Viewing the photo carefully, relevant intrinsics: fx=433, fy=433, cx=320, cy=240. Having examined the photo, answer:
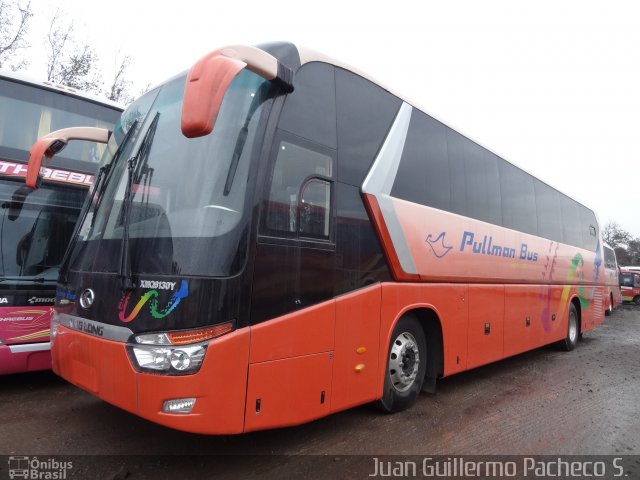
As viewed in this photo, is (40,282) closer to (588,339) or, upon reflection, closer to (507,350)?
(507,350)

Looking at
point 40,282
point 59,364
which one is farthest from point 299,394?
point 40,282

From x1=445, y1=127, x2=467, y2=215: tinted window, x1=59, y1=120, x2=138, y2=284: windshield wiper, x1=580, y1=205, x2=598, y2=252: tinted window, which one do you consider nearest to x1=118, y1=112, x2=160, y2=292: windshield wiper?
x1=59, y1=120, x2=138, y2=284: windshield wiper

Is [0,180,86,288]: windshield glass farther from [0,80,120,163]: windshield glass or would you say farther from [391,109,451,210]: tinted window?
[391,109,451,210]: tinted window

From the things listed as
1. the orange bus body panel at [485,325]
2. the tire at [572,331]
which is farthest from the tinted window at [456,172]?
the tire at [572,331]

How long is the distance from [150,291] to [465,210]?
175 inches

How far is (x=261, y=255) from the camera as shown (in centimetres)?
321

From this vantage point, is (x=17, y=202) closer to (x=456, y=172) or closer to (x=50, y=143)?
(x=50, y=143)

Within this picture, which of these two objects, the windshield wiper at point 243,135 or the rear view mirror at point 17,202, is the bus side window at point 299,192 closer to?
the windshield wiper at point 243,135

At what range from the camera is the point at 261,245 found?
322 centimetres

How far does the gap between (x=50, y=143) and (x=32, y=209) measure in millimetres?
1230

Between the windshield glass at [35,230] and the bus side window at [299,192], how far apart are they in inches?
141

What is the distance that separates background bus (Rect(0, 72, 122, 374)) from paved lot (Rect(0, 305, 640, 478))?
0.75 m

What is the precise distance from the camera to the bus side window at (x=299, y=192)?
3.39m

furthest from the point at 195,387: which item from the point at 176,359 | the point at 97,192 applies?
the point at 97,192
